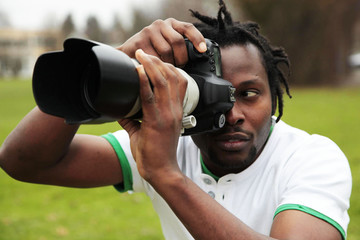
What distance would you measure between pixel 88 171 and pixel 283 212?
950 mm

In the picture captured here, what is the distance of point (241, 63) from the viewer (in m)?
1.77

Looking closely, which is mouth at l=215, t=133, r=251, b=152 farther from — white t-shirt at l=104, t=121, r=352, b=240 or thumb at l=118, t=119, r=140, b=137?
thumb at l=118, t=119, r=140, b=137

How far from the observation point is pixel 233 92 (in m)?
1.66

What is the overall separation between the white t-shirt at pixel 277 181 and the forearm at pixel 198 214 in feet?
0.83

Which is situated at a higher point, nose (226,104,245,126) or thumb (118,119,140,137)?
nose (226,104,245,126)

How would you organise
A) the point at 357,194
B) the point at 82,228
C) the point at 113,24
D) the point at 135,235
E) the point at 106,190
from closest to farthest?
the point at 135,235
the point at 82,228
the point at 357,194
the point at 106,190
the point at 113,24

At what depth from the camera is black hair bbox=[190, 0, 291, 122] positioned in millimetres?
1889

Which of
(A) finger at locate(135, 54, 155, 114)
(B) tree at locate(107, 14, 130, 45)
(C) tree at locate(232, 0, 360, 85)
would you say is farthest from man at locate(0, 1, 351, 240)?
(B) tree at locate(107, 14, 130, 45)

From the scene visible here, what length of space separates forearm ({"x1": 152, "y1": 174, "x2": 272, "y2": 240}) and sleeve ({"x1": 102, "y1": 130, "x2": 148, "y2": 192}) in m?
0.76

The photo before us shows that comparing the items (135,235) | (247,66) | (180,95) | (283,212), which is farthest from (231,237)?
(135,235)

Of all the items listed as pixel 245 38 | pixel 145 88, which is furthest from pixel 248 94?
pixel 145 88

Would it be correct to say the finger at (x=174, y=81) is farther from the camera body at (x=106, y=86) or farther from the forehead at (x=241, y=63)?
the forehead at (x=241, y=63)

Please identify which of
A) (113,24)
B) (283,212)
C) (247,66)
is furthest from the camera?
(113,24)

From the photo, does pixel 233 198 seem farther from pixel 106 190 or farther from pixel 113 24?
pixel 113 24
